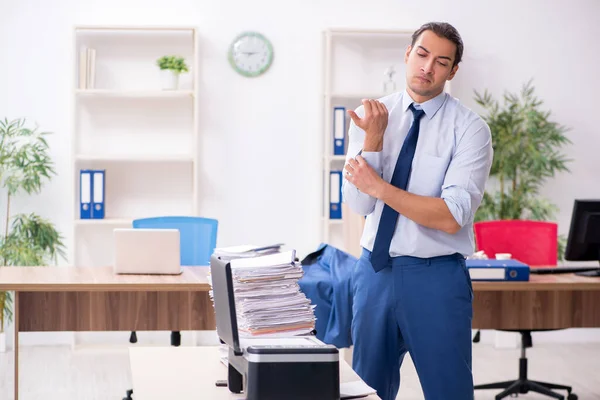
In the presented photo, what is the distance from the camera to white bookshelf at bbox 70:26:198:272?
6.05 m

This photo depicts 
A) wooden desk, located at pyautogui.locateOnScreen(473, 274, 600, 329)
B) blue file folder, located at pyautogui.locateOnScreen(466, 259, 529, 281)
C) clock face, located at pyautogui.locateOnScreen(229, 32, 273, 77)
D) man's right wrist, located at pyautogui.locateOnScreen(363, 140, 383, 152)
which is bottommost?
wooden desk, located at pyautogui.locateOnScreen(473, 274, 600, 329)

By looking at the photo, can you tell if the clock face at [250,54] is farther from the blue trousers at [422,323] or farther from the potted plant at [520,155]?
the blue trousers at [422,323]

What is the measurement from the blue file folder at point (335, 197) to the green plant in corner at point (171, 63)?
125cm

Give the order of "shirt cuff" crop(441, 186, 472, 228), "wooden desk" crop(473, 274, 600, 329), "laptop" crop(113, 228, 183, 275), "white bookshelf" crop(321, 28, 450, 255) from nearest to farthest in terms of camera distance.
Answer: "shirt cuff" crop(441, 186, 472, 228), "laptop" crop(113, 228, 183, 275), "wooden desk" crop(473, 274, 600, 329), "white bookshelf" crop(321, 28, 450, 255)

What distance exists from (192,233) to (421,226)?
233 cm

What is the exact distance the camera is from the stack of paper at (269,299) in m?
2.21

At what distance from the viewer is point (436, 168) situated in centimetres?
258

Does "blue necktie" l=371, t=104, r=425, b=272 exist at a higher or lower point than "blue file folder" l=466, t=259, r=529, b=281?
higher

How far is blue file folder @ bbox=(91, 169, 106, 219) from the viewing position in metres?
5.81

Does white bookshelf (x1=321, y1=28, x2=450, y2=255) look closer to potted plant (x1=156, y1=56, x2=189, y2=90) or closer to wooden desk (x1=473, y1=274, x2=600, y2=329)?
potted plant (x1=156, y1=56, x2=189, y2=90)

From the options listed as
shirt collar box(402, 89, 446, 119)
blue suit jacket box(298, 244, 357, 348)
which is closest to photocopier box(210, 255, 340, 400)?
shirt collar box(402, 89, 446, 119)

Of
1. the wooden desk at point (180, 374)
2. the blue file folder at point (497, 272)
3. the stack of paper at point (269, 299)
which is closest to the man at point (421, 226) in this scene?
the wooden desk at point (180, 374)

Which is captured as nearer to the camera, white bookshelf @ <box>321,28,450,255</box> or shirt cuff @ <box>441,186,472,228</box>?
Result: shirt cuff @ <box>441,186,472,228</box>

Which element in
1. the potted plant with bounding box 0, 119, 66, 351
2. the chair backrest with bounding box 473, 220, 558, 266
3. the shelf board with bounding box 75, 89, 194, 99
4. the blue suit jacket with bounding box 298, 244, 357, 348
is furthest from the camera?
the shelf board with bounding box 75, 89, 194, 99
